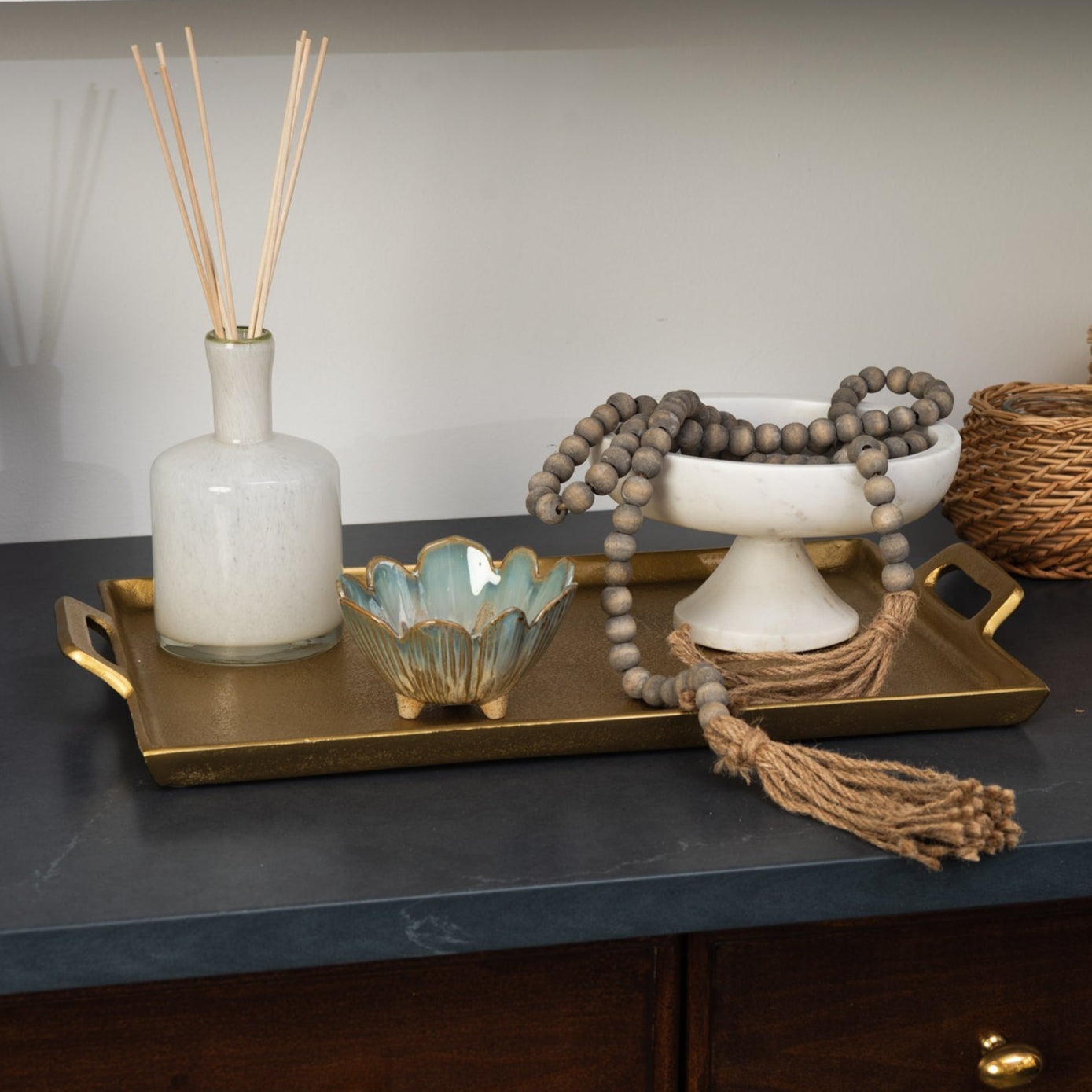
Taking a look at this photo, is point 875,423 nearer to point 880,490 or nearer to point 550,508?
point 880,490

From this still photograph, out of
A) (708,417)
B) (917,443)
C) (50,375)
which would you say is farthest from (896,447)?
(50,375)

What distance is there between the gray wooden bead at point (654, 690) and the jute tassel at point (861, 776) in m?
0.02

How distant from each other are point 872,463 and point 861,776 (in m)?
0.19

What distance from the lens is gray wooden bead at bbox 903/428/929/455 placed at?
87 centimetres

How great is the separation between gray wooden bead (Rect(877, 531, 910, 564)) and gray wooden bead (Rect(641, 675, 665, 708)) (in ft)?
0.52

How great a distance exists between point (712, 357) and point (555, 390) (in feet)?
0.48

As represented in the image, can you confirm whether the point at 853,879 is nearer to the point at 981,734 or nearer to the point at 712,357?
the point at 981,734

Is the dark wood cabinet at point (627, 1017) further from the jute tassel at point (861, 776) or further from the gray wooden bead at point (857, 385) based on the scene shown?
the gray wooden bead at point (857, 385)

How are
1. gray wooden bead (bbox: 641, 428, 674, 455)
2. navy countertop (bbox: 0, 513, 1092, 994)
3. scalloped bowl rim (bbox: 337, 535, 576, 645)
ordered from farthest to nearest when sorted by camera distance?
1. gray wooden bead (bbox: 641, 428, 674, 455)
2. scalloped bowl rim (bbox: 337, 535, 576, 645)
3. navy countertop (bbox: 0, 513, 1092, 994)

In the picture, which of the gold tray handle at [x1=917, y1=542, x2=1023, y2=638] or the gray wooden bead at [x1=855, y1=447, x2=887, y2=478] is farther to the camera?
the gold tray handle at [x1=917, y1=542, x2=1023, y2=638]

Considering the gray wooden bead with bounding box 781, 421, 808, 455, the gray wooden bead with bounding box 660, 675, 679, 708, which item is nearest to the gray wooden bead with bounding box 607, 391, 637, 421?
the gray wooden bead with bounding box 781, 421, 808, 455

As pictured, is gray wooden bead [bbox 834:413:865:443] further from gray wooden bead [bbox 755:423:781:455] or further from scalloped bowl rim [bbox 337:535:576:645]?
scalloped bowl rim [bbox 337:535:576:645]

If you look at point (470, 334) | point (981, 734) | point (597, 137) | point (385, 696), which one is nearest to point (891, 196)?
point (597, 137)

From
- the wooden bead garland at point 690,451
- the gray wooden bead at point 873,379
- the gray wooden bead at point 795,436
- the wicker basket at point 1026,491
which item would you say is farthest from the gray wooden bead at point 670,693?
the wicker basket at point 1026,491
